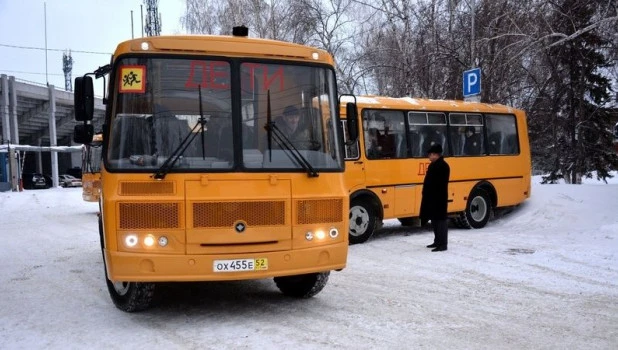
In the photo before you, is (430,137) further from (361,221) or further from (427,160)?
(361,221)

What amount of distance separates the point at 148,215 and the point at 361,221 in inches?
263

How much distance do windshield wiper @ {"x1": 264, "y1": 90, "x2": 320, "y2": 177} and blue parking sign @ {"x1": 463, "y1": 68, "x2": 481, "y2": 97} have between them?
10.1 m

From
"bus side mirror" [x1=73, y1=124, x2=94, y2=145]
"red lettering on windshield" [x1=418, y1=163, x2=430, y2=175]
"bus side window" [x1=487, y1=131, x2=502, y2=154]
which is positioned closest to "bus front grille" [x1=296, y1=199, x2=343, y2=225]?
"bus side mirror" [x1=73, y1=124, x2=94, y2=145]

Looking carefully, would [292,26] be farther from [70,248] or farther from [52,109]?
[52,109]

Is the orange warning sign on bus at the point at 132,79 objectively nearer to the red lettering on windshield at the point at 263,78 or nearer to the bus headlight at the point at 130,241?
the red lettering on windshield at the point at 263,78

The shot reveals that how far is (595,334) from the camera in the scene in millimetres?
5344

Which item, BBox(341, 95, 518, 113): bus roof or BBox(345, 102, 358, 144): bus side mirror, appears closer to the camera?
BBox(345, 102, 358, 144): bus side mirror

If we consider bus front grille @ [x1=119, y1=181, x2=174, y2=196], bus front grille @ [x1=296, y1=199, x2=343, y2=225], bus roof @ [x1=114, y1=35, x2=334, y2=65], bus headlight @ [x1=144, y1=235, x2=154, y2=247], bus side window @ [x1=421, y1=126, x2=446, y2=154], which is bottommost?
bus headlight @ [x1=144, y1=235, x2=154, y2=247]

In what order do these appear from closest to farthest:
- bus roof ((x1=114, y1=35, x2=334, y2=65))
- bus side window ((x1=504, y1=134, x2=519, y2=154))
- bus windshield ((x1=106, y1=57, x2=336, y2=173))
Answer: bus windshield ((x1=106, y1=57, x2=336, y2=173)) → bus roof ((x1=114, y1=35, x2=334, y2=65)) → bus side window ((x1=504, y1=134, x2=519, y2=154))

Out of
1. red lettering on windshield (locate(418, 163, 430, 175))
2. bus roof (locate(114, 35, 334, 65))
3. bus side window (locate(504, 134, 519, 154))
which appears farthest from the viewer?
bus side window (locate(504, 134, 519, 154))

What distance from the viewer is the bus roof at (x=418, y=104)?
11812 millimetres

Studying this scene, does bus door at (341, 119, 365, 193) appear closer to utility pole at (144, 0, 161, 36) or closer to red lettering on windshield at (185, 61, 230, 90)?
red lettering on windshield at (185, 61, 230, 90)

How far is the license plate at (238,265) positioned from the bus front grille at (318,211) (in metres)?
0.57

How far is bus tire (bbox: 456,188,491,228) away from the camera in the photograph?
13398 mm
